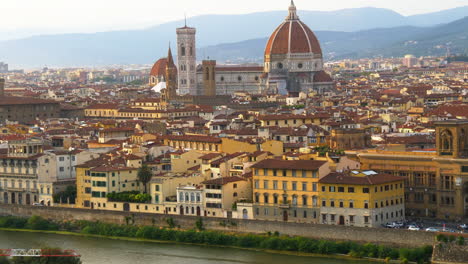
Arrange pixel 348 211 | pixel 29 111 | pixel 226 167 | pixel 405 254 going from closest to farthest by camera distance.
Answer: pixel 405 254
pixel 348 211
pixel 226 167
pixel 29 111

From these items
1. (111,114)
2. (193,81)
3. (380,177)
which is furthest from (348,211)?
(193,81)

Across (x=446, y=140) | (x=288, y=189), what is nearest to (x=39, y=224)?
(x=288, y=189)

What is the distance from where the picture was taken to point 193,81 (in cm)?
12575

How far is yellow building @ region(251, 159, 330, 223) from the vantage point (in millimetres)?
43094

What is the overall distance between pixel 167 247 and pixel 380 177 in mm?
8217

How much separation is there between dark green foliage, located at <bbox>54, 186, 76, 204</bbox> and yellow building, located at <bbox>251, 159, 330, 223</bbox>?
9.85m

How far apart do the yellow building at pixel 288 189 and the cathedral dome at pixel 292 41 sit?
267 ft

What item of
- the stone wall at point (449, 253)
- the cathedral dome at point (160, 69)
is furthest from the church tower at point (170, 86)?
the stone wall at point (449, 253)

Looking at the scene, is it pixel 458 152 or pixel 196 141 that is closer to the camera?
pixel 458 152

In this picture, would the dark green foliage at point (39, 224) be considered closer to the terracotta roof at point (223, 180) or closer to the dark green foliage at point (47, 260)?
the terracotta roof at point (223, 180)

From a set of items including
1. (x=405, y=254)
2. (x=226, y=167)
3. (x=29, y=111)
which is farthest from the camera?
(x=29, y=111)

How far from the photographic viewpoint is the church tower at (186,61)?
124 m

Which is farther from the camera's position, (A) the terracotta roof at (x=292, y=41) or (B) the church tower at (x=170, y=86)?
(A) the terracotta roof at (x=292, y=41)

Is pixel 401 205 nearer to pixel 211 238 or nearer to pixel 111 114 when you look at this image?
pixel 211 238
